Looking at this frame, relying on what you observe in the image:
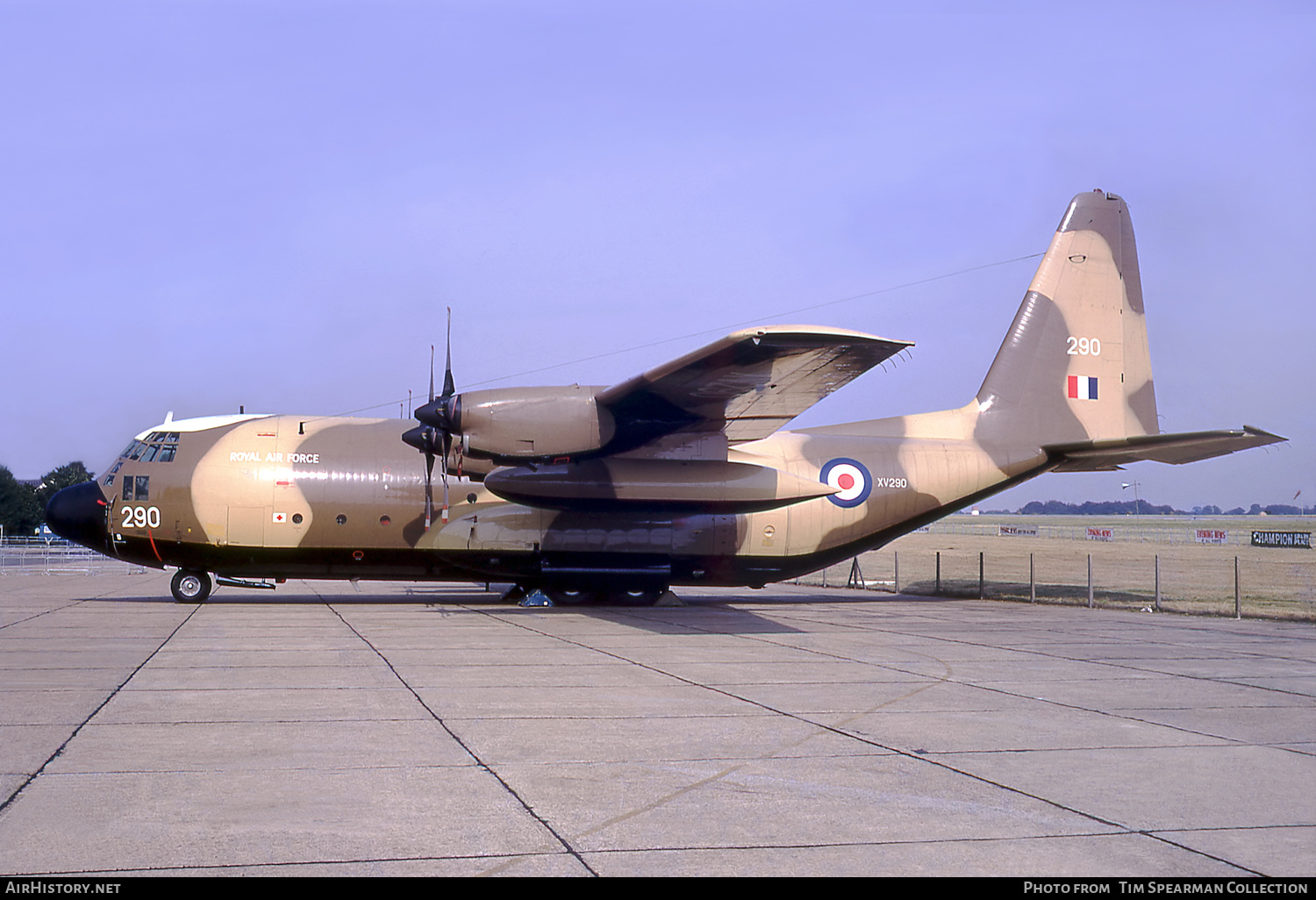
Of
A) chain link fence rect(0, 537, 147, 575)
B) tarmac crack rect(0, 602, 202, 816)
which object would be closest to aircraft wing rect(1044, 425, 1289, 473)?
tarmac crack rect(0, 602, 202, 816)

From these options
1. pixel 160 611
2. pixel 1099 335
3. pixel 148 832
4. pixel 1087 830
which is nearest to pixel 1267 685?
pixel 1087 830

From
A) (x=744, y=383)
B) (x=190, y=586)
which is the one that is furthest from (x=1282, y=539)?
(x=190, y=586)

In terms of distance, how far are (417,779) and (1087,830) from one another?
383 centimetres

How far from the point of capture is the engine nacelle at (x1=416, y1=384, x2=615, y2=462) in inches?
662

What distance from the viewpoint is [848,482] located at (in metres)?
22.0

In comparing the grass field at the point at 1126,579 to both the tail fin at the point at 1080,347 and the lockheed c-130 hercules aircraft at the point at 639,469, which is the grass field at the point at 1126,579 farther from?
the lockheed c-130 hercules aircraft at the point at 639,469

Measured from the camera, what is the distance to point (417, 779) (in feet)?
21.5

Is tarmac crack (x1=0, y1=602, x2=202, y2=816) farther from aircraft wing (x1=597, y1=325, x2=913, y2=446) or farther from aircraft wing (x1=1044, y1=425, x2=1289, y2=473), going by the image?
aircraft wing (x1=1044, y1=425, x2=1289, y2=473)

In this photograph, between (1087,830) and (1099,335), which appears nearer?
(1087,830)

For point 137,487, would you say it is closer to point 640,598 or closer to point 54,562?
point 640,598

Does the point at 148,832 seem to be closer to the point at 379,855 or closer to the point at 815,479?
the point at 379,855

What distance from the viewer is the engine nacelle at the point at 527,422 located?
662 inches

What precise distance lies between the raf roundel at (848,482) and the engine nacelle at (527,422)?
6.55m

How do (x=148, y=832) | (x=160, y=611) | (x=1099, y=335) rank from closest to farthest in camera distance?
(x=148, y=832) < (x=160, y=611) < (x=1099, y=335)
